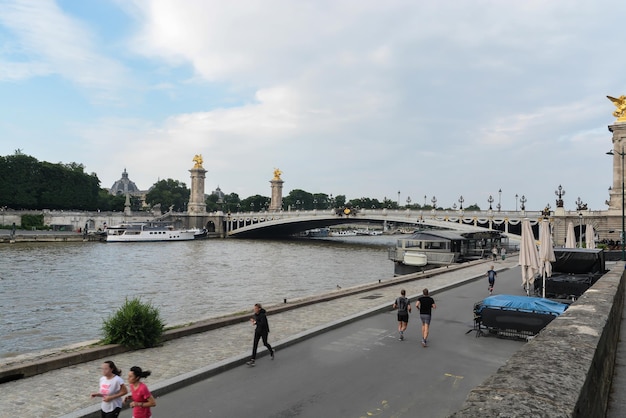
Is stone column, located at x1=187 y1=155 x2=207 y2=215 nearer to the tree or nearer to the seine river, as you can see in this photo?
the tree

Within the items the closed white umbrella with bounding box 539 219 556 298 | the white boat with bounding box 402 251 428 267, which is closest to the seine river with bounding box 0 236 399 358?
the white boat with bounding box 402 251 428 267

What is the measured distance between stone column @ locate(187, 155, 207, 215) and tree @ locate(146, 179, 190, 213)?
116 feet

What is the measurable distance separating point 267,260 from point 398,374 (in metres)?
43.3

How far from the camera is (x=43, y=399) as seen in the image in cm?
835

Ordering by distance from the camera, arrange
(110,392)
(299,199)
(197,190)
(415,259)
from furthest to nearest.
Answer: (299,199)
(197,190)
(415,259)
(110,392)

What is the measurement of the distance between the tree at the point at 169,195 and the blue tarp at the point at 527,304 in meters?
149

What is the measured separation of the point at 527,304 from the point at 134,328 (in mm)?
10010

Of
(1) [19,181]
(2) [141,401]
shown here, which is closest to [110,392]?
(2) [141,401]

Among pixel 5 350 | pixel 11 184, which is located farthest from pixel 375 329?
pixel 11 184

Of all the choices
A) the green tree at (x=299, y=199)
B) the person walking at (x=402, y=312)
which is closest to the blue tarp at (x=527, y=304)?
the person walking at (x=402, y=312)

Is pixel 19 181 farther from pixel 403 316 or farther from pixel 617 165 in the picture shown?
pixel 403 316

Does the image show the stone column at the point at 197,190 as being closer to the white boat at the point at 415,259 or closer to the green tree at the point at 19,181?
the green tree at the point at 19,181

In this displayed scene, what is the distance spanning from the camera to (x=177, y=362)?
34.7ft

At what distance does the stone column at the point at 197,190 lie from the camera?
4633 inches
